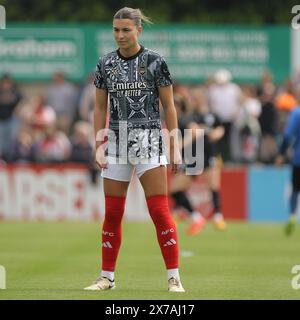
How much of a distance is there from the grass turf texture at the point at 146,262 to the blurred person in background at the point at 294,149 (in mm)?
390

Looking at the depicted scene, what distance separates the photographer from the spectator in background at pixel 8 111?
25969mm

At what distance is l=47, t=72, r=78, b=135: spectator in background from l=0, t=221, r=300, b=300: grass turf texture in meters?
5.41

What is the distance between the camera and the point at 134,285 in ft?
37.0

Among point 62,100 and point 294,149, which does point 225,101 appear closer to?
point 62,100

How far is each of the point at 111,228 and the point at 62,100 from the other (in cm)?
1601

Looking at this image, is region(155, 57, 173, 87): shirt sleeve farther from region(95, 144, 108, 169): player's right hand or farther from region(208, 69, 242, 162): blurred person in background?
region(208, 69, 242, 162): blurred person in background

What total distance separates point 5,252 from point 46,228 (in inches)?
198

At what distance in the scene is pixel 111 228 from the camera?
1063 centimetres

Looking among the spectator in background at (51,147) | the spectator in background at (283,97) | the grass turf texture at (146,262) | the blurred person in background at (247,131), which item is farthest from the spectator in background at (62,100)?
the grass turf texture at (146,262)

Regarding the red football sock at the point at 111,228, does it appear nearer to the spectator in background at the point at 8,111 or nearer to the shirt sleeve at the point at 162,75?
the shirt sleeve at the point at 162,75

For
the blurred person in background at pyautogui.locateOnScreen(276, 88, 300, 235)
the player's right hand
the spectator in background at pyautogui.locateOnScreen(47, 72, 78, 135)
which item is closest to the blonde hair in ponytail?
the player's right hand

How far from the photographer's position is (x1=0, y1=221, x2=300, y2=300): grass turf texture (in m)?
10.6

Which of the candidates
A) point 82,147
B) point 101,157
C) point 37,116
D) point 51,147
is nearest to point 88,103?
point 37,116
